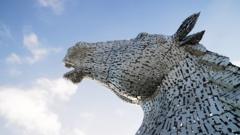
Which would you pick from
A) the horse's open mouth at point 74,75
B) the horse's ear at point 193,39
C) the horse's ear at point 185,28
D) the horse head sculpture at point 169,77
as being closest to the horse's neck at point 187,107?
the horse head sculpture at point 169,77

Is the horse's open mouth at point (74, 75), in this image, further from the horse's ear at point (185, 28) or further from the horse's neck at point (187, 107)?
the horse's ear at point (185, 28)

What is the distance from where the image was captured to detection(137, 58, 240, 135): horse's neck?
411 cm

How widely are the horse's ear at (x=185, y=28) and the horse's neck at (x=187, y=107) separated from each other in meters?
0.42

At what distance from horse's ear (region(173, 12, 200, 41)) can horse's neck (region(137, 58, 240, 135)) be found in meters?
0.42

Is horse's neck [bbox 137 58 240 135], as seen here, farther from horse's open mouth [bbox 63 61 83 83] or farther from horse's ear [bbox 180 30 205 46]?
horse's open mouth [bbox 63 61 83 83]

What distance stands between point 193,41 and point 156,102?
3.11 ft

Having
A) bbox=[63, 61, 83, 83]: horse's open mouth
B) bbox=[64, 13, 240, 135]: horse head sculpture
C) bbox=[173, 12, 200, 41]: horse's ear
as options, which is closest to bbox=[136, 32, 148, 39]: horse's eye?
bbox=[64, 13, 240, 135]: horse head sculpture

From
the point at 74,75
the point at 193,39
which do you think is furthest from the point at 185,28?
the point at 74,75

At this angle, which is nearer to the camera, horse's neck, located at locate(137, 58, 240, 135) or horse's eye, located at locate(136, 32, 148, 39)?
horse's neck, located at locate(137, 58, 240, 135)

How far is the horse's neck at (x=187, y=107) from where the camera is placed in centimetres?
411

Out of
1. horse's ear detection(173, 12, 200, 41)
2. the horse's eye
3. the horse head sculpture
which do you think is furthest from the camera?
the horse's eye

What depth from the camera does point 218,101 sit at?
434 cm

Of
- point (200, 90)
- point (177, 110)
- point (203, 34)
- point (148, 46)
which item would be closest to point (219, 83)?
point (200, 90)

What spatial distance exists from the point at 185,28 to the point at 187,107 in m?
1.38
